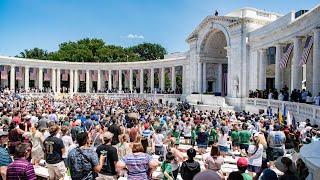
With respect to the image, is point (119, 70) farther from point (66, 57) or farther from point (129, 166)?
point (129, 166)

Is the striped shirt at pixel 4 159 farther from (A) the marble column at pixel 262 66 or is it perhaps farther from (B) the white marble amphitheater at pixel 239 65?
(A) the marble column at pixel 262 66

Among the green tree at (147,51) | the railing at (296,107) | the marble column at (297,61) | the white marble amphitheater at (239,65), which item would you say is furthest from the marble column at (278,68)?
the green tree at (147,51)

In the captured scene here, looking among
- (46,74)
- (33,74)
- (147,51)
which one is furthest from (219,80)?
(147,51)

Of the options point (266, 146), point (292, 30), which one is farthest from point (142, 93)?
point (266, 146)

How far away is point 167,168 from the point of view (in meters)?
9.61

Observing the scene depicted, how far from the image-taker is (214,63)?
190 ft

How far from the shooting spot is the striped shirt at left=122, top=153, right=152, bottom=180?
7.77 m

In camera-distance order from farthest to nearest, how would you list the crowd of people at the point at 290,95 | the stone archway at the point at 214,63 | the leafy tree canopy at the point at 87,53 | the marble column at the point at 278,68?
the leafy tree canopy at the point at 87,53 → the stone archway at the point at 214,63 → the marble column at the point at 278,68 → the crowd of people at the point at 290,95

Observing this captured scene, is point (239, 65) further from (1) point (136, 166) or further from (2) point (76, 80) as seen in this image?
(2) point (76, 80)

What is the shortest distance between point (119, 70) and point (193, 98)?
30669 millimetres

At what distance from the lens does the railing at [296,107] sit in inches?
895

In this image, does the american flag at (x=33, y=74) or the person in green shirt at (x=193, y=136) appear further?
the american flag at (x=33, y=74)

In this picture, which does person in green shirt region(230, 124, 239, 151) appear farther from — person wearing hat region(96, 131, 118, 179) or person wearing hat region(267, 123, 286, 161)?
person wearing hat region(96, 131, 118, 179)

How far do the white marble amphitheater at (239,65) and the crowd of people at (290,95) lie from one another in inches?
29.5
